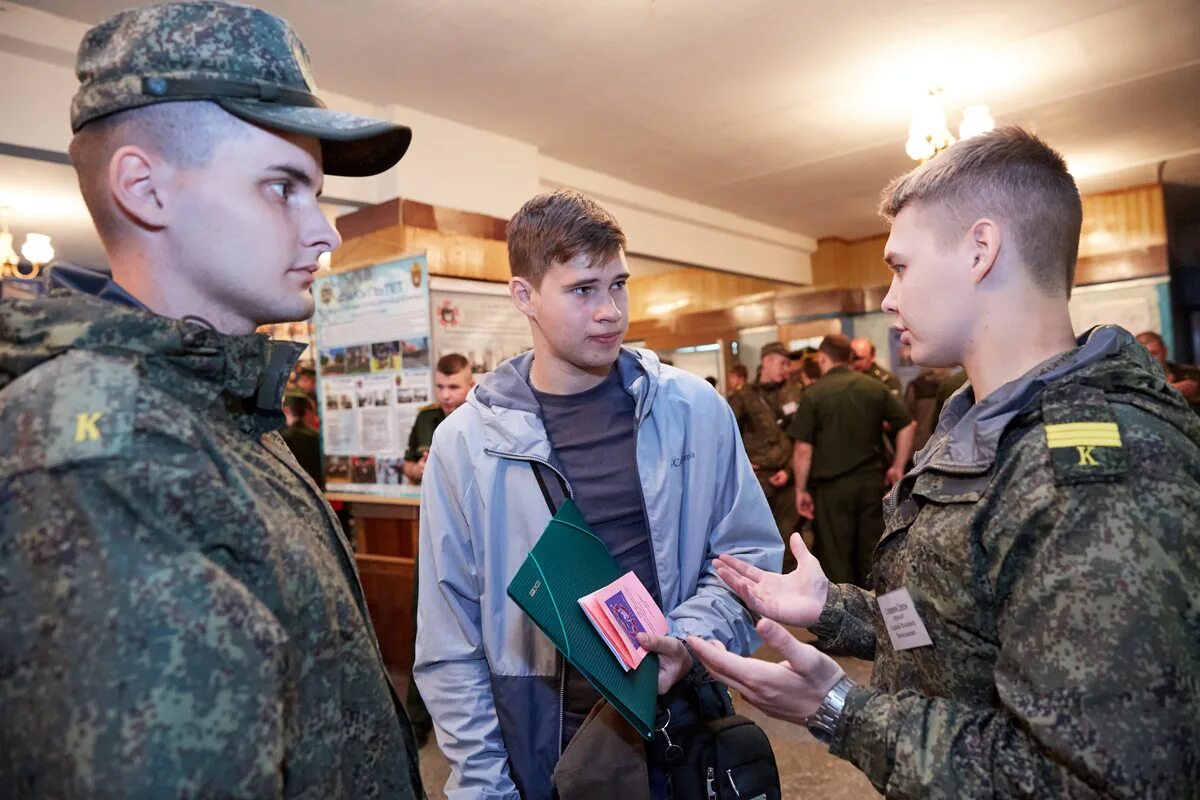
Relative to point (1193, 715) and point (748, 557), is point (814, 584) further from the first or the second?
point (1193, 715)

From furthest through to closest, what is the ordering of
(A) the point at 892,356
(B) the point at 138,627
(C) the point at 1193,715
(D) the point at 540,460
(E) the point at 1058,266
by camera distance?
(A) the point at 892,356
(D) the point at 540,460
(E) the point at 1058,266
(C) the point at 1193,715
(B) the point at 138,627

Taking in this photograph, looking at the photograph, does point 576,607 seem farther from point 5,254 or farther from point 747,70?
Answer: point 5,254

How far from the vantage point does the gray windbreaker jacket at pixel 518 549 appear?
4.70 feet

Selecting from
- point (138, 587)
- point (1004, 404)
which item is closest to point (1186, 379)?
point (1004, 404)

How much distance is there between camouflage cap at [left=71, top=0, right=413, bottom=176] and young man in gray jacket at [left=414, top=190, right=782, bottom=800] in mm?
784

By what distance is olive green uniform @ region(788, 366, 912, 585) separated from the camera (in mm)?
4426

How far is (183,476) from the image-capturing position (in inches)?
26.5

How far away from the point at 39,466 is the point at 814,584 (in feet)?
3.92

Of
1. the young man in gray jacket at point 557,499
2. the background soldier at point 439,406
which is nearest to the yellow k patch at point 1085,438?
the young man in gray jacket at point 557,499

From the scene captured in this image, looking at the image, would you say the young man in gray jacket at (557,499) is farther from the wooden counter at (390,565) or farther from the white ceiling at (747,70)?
the wooden counter at (390,565)

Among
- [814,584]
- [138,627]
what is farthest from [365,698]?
[814,584]

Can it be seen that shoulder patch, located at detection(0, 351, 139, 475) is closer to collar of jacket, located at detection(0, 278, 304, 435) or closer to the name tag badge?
collar of jacket, located at detection(0, 278, 304, 435)

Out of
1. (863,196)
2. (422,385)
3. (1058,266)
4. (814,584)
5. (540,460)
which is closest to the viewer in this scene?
(1058,266)

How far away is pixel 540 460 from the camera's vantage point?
59.9 inches
